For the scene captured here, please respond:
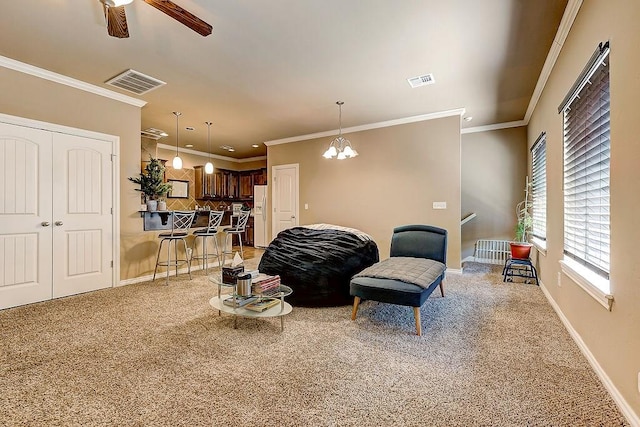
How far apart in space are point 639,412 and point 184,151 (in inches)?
344

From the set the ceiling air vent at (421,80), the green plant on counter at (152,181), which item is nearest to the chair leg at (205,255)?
the green plant on counter at (152,181)

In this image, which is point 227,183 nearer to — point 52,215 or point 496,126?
point 52,215

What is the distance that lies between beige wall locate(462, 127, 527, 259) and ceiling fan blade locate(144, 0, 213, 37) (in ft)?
17.9

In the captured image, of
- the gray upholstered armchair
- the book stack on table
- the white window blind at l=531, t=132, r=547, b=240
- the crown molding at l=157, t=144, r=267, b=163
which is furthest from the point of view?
the crown molding at l=157, t=144, r=267, b=163

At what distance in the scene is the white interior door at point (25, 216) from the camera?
3.26m

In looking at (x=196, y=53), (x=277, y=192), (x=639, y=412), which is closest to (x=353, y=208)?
(x=277, y=192)

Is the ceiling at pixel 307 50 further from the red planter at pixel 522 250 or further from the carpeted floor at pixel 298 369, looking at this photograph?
the carpeted floor at pixel 298 369

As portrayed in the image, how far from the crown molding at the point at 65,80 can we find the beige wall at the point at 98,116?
47 mm

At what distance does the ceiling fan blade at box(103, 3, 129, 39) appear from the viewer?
6.53 ft

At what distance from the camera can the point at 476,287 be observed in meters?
4.13

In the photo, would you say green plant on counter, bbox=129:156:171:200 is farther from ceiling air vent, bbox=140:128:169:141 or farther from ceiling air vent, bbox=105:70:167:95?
ceiling air vent, bbox=140:128:169:141

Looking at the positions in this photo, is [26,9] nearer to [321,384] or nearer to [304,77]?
[304,77]

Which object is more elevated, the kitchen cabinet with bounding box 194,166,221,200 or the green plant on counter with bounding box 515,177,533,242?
the kitchen cabinet with bounding box 194,166,221,200

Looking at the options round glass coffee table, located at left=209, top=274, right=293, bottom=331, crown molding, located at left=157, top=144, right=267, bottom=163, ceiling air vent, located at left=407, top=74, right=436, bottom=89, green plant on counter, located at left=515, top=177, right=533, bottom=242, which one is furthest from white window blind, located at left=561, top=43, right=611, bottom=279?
crown molding, located at left=157, top=144, right=267, bottom=163
